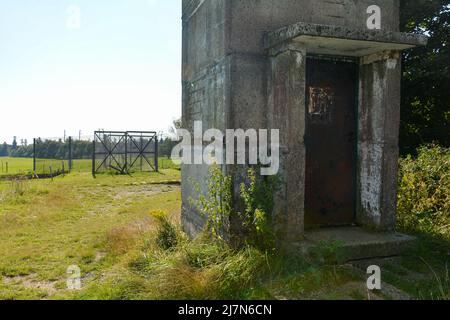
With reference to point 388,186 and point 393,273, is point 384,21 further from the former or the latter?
point 393,273

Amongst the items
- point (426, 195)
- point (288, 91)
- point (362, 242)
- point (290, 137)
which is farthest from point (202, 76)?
point (426, 195)

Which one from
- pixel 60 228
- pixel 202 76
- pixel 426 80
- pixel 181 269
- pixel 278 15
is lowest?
pixel 60 228

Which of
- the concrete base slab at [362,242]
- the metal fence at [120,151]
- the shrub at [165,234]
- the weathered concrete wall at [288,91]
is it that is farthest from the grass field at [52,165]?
the concrete base slab at [362,242]

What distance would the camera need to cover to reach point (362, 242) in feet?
12.8

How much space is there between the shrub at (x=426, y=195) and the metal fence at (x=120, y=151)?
50.0 feet

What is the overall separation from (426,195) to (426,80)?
458cm

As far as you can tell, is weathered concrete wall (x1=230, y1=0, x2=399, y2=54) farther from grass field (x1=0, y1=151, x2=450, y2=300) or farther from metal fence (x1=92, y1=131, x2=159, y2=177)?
metal fence (x1=92, y1=131, x2=159, y2=177)

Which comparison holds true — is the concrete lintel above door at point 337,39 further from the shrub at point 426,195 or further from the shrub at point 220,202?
the shrub at point 426,195

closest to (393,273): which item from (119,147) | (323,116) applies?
(323,116)

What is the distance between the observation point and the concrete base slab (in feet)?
12.5

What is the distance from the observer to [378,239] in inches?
158

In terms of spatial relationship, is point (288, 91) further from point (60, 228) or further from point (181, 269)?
point (60, 228)

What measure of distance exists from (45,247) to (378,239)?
526cm

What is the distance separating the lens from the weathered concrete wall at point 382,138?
14.1ft
